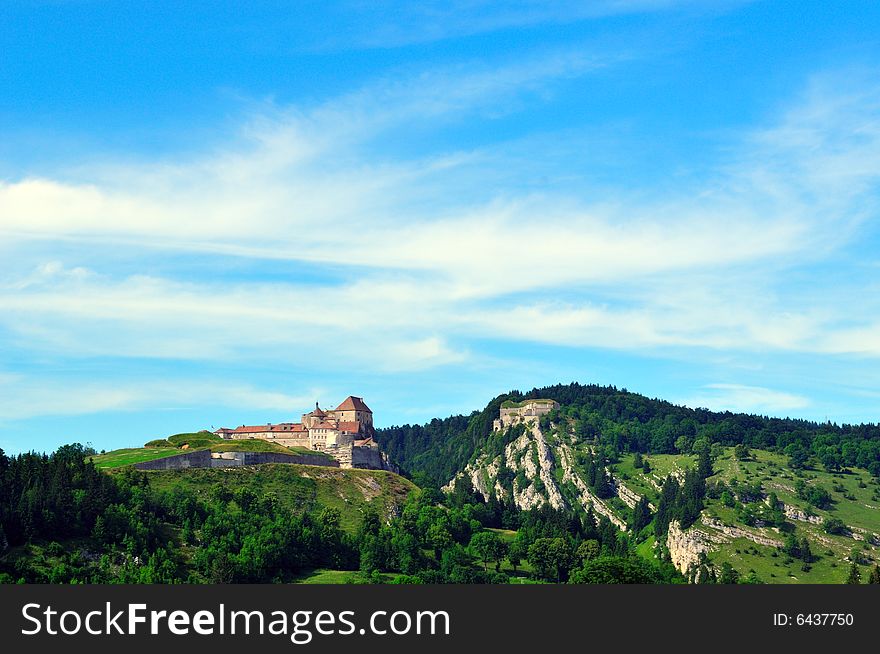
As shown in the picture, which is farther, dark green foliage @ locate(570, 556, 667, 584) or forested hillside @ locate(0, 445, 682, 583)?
dark green foliage @ locate(570, 556, 667, 584)

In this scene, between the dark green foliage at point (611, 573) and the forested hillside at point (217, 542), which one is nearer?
the forested hillside at point (217, 542)

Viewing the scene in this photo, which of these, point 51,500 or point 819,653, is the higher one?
point 51,500

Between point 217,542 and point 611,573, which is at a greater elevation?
point 217,542

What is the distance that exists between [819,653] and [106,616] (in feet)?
167

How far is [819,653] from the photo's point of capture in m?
72.7

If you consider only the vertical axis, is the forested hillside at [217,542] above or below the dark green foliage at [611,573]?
above

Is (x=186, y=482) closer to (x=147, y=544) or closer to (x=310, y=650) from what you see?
(x=147, y=544)

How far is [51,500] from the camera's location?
15300cm

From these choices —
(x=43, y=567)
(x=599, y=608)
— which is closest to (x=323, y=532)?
(x=43, y=567)

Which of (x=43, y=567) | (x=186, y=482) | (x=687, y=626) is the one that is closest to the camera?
(x=687, y=626)

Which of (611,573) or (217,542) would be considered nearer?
(611,573)

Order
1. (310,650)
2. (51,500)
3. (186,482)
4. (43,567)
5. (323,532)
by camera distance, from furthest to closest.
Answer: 1. (186,482)
2. (323,532)
3. (51,500)
4. (43,567)
5. (310,650)

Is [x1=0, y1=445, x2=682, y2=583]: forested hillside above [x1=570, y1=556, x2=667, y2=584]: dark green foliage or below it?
above

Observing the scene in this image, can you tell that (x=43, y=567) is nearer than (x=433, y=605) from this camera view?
No
